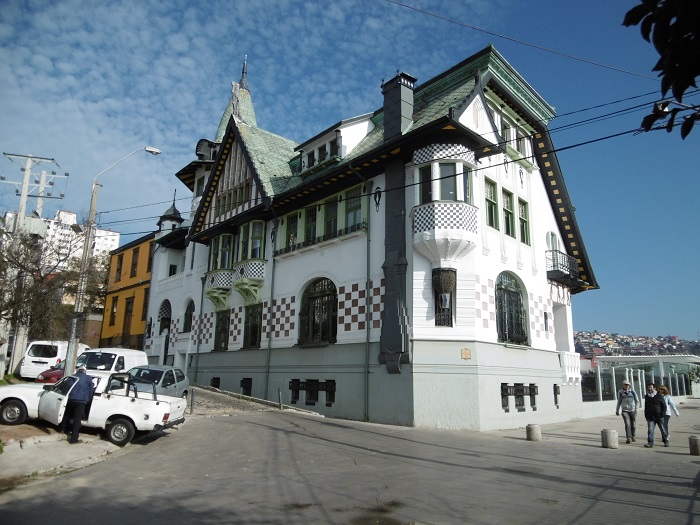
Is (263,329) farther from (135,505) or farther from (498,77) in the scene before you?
(135,505)

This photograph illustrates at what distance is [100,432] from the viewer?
13734 mm

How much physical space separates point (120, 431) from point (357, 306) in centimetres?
1042

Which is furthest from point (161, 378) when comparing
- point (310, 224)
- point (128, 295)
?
point (128, 295)

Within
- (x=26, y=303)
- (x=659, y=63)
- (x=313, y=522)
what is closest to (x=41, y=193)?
(x=26, y=303)

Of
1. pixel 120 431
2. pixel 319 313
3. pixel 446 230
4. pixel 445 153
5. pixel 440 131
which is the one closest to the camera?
pixel 120 431

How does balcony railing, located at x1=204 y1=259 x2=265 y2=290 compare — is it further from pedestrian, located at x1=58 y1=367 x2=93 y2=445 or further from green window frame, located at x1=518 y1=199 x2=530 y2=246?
pedestrian, located at x1=58 y1=367 x2=93 y2=445

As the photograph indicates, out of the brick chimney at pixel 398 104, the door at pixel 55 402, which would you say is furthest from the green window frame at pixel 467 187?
the door at pixel 55 402

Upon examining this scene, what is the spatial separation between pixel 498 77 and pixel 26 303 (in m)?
24.1

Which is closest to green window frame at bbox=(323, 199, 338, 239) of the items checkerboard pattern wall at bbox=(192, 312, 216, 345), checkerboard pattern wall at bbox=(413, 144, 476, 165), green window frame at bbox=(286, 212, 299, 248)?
green window frame at bbox=(286, 212, 299, 248)

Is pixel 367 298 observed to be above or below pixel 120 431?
above

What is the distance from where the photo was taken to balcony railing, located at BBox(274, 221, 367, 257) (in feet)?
71.5

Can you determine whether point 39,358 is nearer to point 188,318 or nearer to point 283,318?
point 188,318

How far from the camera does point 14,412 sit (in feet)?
43.1

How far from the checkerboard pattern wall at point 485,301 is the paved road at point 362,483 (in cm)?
510
